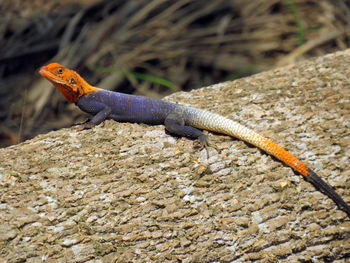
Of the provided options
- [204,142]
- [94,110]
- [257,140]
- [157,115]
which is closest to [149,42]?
[94,110]

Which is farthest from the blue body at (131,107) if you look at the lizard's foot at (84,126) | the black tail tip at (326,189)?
the black tail tip at (326,189)

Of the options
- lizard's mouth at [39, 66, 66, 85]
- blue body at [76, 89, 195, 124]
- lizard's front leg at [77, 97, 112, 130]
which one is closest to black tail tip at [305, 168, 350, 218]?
blue body at [76, 89, 195, 124]

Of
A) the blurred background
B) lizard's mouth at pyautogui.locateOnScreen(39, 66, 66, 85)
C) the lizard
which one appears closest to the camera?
the lizard

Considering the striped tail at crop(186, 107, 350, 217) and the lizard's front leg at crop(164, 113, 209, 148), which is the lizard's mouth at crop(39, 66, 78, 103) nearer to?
the lizard's front leg at crop(164, 113, 209, 148)

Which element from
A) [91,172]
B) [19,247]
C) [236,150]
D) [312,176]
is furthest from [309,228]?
[19,247]

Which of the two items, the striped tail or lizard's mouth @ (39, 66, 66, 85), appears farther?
lizard's mouth @ (39, 66, 66, 85)

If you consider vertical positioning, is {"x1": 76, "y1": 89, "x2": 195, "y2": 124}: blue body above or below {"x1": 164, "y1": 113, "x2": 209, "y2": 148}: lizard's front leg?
above

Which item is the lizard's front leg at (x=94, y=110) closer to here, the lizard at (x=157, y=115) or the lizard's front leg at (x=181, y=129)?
the lizard at (x=157, y=115)

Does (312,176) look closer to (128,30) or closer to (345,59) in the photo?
(345,59)
